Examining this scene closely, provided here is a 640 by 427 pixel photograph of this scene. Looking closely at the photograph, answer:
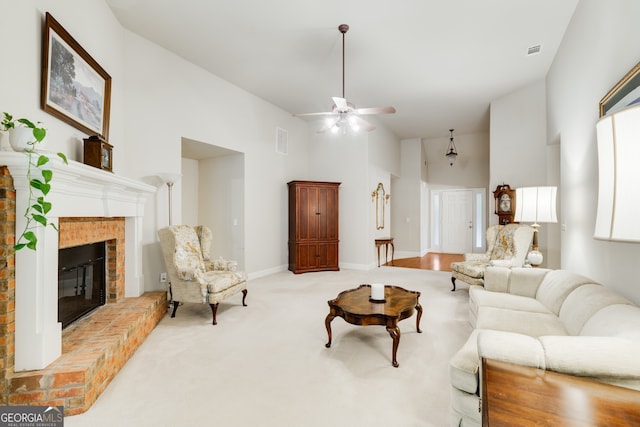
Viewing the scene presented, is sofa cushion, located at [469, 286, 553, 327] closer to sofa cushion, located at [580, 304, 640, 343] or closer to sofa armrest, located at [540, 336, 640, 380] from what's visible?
sofa cushion, located at [580, 304, 640, 343]

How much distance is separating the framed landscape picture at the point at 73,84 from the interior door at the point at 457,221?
27.8 ft

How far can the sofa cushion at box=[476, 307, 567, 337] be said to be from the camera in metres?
2.02

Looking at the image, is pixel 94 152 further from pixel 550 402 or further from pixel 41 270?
pixel 550 402

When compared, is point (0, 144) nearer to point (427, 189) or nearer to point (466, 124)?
point (466, 124)

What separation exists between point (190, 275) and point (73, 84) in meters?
2.02

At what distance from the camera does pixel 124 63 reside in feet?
11.8

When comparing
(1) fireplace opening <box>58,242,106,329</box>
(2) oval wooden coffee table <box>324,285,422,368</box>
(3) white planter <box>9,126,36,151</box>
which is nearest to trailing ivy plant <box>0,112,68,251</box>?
(3) white planter <box>9,126,36,151</box>

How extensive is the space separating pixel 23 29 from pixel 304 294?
151 inches

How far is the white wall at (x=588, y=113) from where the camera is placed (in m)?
2.10

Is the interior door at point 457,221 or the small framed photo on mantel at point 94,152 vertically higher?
the small framed photo on mantel at point 94,152

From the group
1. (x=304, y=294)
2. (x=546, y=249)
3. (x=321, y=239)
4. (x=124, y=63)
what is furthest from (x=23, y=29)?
(x=546, y=249)

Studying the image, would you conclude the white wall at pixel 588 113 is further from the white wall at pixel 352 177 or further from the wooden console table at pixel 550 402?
the white wall at pixel 352 177

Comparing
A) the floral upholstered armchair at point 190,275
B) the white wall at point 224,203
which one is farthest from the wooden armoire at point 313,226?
the floral upholstered armchair at point 190,275

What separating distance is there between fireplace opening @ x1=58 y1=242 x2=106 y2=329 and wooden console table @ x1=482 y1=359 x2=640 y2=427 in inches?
119
